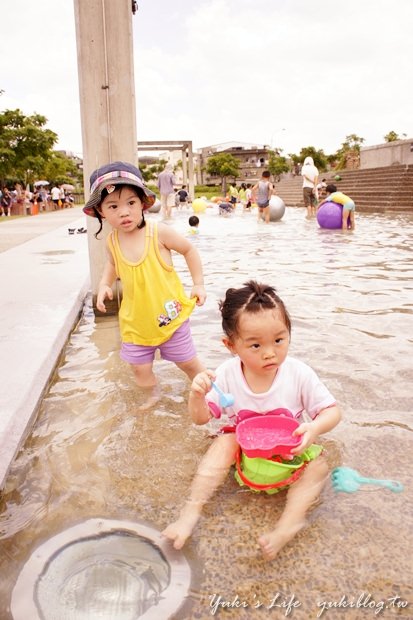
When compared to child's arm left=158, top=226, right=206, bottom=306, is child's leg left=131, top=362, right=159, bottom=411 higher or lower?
lower

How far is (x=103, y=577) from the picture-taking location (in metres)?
1.68

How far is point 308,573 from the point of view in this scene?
5.66 feet

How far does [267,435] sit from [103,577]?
2.82ft

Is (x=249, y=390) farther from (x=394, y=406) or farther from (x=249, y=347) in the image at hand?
(x=394, y=406)

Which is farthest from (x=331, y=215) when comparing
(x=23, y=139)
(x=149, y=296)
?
(x=23, y=139)

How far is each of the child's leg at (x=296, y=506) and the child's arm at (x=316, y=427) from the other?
7.5 inches

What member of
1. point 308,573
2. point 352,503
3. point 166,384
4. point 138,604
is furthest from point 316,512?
point 166,384

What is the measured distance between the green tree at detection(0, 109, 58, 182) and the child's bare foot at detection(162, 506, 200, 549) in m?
30.3

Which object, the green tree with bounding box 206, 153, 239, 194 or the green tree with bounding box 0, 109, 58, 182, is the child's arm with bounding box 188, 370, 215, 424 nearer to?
the green tree with bounding box 0, 109, 58, 182

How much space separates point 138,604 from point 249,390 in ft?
3.24

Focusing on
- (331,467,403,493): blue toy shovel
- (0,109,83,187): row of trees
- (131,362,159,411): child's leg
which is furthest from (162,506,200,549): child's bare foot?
(0,109,83,187): row of trees

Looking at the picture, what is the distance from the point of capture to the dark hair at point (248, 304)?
6.98 feet

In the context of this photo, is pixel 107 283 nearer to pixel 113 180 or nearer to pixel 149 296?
pixel 149 296

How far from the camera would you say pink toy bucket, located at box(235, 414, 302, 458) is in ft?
6.88
